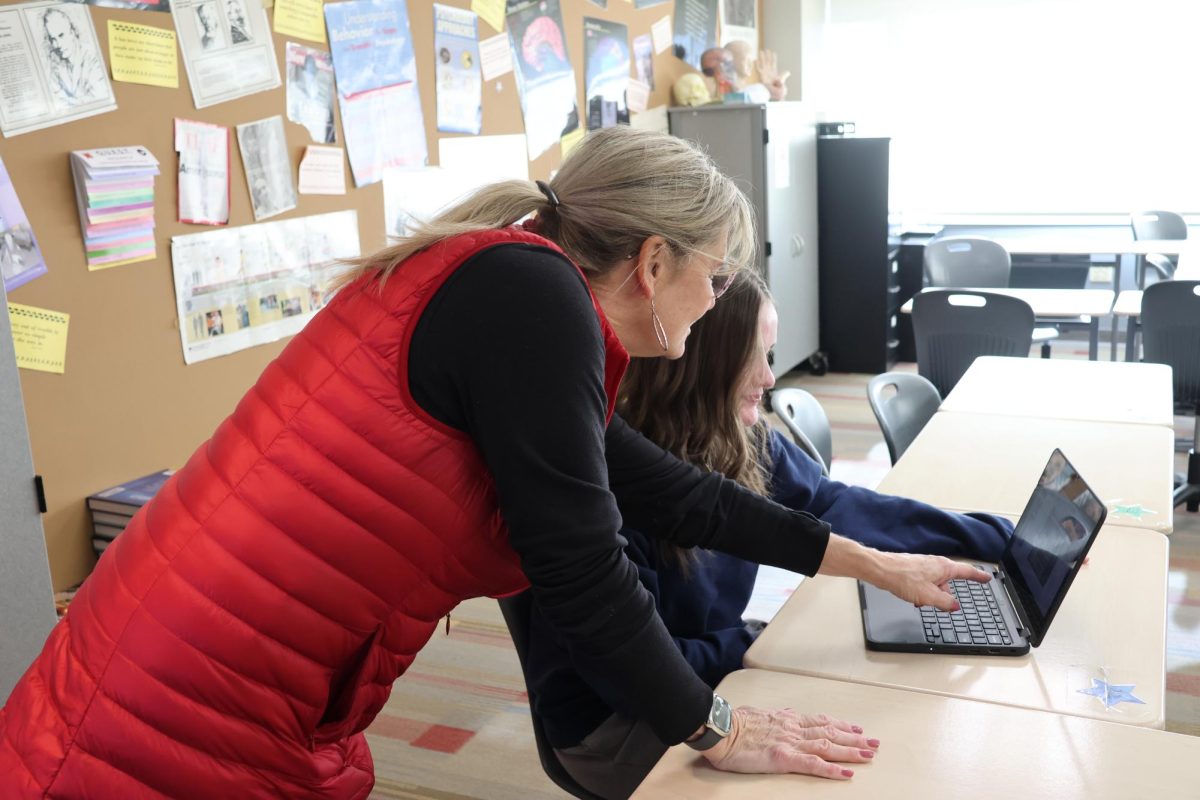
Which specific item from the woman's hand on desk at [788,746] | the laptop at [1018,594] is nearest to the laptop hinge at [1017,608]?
the laptop at [1018,594]

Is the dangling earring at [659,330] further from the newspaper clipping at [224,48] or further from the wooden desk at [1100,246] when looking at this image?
the wooden desk at [1100,246]

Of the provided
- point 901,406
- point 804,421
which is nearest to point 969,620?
point 804,421

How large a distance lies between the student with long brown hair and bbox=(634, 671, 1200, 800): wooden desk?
0.87ft

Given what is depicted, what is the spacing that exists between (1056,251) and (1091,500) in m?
4.71

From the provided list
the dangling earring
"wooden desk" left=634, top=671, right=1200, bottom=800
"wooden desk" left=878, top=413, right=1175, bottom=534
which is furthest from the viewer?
"wooden desk" left=878, top=413, right=1175, bottom=534

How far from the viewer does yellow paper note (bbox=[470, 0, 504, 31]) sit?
12.1 feet

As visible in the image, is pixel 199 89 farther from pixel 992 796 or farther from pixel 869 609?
pixel 992 796

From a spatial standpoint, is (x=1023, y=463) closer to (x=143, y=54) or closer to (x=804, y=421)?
(x=804, y=421)

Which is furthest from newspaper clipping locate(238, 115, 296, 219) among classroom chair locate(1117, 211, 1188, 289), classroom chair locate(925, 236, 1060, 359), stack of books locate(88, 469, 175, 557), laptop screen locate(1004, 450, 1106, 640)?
classroom chair locate(1117, 211, 1188, 289)

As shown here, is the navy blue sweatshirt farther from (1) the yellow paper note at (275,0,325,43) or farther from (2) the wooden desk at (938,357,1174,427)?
(1) the yellow paper note at (275,0,325,43)

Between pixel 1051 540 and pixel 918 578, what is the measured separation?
7.4 inches

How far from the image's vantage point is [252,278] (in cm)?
286

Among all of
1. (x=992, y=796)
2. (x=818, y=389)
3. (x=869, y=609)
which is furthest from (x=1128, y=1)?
(x=992, y=796)

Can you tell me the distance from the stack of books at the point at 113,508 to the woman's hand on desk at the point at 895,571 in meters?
1.58
